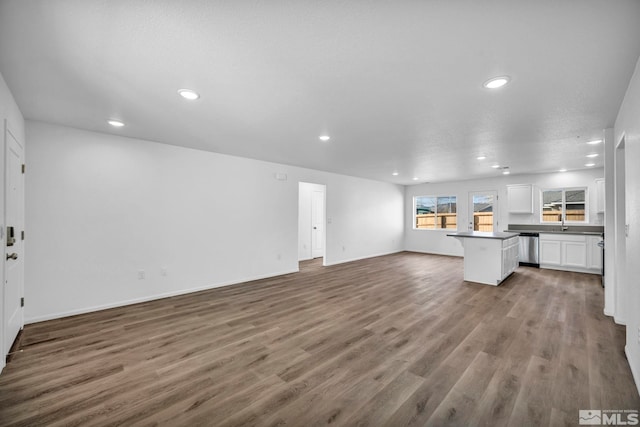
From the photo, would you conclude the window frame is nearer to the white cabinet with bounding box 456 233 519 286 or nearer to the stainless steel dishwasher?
the stainless steel dishwasher

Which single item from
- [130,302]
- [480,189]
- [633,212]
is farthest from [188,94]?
[480,189]

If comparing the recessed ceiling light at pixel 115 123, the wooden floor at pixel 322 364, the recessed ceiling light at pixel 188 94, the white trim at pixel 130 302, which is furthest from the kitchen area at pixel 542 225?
the recessed ceiling light at pixel 115 123

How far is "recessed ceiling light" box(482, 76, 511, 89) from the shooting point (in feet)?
7.21

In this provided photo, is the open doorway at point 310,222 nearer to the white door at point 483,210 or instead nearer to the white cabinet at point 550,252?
the white door at point 483,210

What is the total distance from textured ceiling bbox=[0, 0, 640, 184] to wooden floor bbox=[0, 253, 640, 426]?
7.94 feet

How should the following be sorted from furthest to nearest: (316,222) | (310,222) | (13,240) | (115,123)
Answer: (316,222) < (310,222) < (115,123) < (13,240)

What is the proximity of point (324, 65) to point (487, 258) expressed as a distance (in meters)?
4.90

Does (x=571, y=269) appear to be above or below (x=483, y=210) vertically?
below

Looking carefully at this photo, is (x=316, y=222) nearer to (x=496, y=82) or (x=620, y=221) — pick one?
(x=620, y=221)

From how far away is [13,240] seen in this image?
105 inches

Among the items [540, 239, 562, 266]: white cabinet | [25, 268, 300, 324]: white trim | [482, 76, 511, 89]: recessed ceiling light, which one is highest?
[482, 76, 511, 89]: recessed ceiling light

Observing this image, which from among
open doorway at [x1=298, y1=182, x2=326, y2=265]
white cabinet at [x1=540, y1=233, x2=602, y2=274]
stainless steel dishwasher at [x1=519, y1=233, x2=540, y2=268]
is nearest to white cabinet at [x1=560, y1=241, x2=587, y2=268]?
white cabinet at [x1=540, y1=233, x2=602, y2=274]

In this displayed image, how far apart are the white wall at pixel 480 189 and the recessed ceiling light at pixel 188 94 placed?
8119 millimetres

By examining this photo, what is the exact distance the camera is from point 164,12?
150 centimetres
